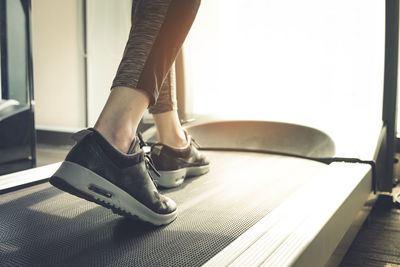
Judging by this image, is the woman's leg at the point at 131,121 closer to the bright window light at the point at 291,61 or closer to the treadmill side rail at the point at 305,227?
the treadmill side rail at the point at 305,227

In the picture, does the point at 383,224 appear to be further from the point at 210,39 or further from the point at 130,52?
the point at 210,39

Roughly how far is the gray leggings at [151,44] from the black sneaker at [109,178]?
0.13 meters

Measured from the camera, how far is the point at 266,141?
208 centimetres

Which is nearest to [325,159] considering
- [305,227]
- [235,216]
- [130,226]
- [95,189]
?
[235,216]

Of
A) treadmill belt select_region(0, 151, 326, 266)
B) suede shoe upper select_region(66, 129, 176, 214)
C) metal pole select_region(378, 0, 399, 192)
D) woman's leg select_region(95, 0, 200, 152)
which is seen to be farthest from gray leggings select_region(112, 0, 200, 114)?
metal pole select_region(378, 0, 399, 192)

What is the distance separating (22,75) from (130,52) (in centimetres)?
86

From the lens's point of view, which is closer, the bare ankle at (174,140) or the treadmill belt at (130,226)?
the treadmill belt at (130,226)

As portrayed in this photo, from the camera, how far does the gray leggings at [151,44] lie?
845mm

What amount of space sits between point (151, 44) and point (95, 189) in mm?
309

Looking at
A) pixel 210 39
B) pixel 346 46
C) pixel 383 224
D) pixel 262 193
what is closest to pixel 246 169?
pixel 262 193

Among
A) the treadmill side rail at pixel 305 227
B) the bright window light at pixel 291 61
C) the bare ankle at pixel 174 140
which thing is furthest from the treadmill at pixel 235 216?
the bright window light at pixel 291 61

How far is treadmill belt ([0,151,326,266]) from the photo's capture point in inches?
29.6

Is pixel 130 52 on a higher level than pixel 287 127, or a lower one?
higher

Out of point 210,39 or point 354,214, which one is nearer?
point 354,214
